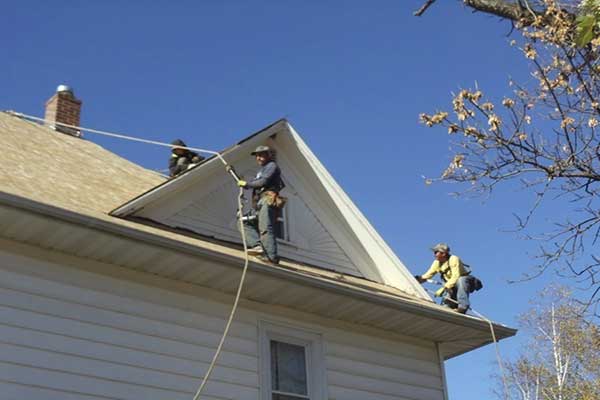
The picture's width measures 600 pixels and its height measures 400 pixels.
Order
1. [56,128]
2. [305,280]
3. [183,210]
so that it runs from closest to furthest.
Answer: [305,280]
[183,210]
[56,128]

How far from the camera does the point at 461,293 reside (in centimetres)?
1259

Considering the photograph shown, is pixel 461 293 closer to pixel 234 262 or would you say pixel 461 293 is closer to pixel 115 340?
pixel 234 262

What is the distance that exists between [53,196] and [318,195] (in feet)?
15.3

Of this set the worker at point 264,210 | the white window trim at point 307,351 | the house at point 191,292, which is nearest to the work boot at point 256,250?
the worker at point 264,210

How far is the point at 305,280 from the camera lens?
1053cm

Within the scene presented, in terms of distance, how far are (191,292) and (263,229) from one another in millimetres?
1232

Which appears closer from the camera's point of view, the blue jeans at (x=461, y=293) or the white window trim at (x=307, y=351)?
the white window trim at (x=307, y=351)

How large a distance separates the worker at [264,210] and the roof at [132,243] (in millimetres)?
292

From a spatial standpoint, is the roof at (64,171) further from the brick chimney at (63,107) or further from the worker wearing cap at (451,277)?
the worker wearing cap at (451,277)

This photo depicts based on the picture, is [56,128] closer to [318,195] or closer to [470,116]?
[318,195]

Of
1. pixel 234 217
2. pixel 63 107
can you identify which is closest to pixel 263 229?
pixel 234 217

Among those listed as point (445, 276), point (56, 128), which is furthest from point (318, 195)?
point (56, 128)

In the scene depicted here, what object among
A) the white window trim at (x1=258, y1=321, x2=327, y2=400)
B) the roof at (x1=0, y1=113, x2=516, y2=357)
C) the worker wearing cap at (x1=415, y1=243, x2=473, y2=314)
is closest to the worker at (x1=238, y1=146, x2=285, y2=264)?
the roof at (x1=0, y1=113, x2=516, y2=357)

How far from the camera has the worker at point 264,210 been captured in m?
10.8
